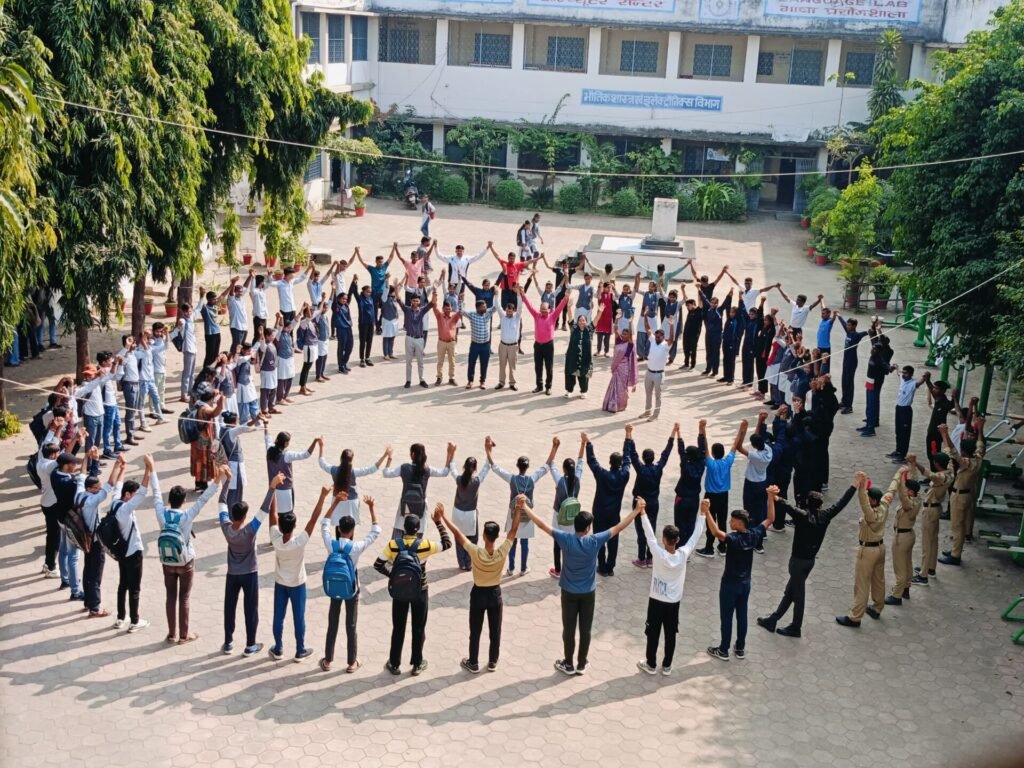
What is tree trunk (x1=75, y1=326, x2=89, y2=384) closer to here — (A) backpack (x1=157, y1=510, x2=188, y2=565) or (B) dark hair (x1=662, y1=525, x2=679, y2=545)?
(A) backpack (x1=157, y1=510, x2=188, y2=565)

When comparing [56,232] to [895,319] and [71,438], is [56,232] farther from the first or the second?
[895,319]

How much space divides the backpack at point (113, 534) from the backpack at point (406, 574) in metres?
2.33

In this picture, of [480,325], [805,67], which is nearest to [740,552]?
[480,325]

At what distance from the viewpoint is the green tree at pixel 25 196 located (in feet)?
34.6

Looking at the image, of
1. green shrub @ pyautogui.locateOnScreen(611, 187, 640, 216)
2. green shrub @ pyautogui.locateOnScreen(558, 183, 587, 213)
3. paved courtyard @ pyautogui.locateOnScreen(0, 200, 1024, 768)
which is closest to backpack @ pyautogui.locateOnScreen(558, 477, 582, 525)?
paved courtyard @ pyautogui.locateOnScreen(0, 200, 1024, 768)

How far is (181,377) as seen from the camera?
16.2 m

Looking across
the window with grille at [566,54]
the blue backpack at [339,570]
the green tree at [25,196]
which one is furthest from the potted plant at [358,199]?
the blue backpack at [339,570]

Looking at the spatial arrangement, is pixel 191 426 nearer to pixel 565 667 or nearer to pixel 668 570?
pixel 565 667

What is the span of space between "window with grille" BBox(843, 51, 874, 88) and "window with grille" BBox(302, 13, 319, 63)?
15822 mm

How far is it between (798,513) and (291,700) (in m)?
4.42

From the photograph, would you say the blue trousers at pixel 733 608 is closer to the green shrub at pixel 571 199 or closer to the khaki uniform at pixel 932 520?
the khaki uniform at pixel 932 520

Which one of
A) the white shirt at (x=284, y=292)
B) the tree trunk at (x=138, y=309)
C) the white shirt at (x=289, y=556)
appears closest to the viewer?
the white shirt at (x=289, y=556)

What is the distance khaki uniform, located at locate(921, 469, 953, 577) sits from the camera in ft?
35.6

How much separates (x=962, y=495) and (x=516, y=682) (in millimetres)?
5423
